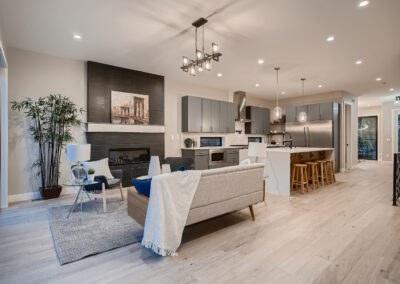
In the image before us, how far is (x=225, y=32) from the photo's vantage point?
3438mm

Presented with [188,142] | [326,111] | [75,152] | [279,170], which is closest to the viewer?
[75,152]

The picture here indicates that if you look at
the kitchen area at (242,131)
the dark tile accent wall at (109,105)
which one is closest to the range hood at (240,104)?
the kitchen area at (242,131)

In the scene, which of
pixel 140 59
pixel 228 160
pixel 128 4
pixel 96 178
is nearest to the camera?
pixel 128 4

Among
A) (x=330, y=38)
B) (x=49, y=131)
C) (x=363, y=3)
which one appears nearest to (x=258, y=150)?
(x=330, y=38)

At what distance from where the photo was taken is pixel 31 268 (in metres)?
1.96

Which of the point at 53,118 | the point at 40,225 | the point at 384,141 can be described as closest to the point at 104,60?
the point at 53,118

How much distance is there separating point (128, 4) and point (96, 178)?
104 inches

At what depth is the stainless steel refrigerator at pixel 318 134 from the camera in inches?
284

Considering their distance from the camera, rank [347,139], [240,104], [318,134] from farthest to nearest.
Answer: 1. [347,139]
2. [240,104]
3. [318,134]

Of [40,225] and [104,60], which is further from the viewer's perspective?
[104,60]

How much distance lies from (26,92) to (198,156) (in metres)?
4.13

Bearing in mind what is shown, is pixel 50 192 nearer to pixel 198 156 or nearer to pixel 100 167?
pixel 100 167

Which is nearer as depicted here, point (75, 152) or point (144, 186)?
point (144, 186)

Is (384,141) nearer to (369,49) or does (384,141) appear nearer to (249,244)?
(369,49)
